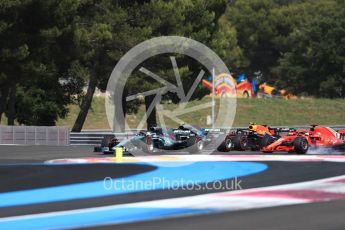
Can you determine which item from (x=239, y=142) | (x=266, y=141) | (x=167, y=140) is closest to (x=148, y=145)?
(x=167, y=140)

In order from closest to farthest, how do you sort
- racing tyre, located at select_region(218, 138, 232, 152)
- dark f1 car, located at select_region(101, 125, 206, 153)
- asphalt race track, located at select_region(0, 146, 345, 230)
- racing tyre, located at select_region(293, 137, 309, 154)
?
asphalt race track, located at select_region(0, 146, 345, 230)
racing tyre, located at select_region(293, 137, 309, 154)
dark f1 car, located at select_region(101, 125, 206, 153)
racing tyre, located at select_region(218, 138, 232, 152)

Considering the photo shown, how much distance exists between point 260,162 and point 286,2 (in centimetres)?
7644

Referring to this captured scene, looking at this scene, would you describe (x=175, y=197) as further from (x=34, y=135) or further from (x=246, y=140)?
(x=34, y=135)

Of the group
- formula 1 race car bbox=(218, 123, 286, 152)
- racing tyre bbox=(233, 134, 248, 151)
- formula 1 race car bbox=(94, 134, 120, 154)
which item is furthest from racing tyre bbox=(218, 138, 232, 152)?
formula 1 race car bbox=(94, 134, 120, 154)

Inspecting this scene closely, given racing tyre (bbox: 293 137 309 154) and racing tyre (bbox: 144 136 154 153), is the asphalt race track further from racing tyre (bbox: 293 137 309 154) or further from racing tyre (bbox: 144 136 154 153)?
racing tyre (bbox: 144 136 154 153)

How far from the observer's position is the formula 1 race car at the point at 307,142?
74.1 feet

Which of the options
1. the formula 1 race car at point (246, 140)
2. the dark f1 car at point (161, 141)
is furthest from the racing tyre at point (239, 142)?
the dark f1 car at point (161, 141)

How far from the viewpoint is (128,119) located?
5356 cm

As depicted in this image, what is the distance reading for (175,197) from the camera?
37.2 feet

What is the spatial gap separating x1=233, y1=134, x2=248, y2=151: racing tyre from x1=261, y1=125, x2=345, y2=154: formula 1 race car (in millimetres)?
1264

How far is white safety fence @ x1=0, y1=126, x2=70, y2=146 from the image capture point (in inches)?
1228

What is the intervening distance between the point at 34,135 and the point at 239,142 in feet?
38.3

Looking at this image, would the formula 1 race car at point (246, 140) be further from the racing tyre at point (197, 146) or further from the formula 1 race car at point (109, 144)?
the formula 1 race car at point (109, 144)

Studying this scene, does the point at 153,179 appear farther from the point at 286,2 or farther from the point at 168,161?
the point at 286,2
